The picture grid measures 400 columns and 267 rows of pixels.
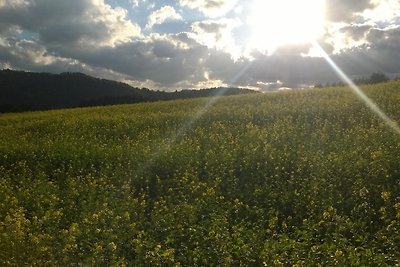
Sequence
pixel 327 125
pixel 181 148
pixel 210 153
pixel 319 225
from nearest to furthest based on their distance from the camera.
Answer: pixel 319 225
pixel 210 153
pixel 181 148
pixel 327 125

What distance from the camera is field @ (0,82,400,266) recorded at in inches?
373

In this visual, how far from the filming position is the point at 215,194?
14102 millimetres

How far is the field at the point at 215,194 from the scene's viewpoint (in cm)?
948

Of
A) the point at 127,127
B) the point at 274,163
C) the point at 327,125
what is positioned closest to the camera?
the point at 274,163

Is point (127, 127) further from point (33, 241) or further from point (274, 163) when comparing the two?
point (33, 241)

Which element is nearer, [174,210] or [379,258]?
[379,258]

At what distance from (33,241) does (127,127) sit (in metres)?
17.8

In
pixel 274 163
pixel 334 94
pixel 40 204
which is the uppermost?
pixel 334 94

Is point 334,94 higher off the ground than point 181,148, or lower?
higher

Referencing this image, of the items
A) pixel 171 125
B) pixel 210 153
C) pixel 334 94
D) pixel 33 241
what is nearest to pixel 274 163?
pixel 210 153

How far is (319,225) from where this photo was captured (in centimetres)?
1068

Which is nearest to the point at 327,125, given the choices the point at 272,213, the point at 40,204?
the point at 272,213

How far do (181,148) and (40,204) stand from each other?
21.2 ft

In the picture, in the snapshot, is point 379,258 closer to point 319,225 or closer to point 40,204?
point 319,225
